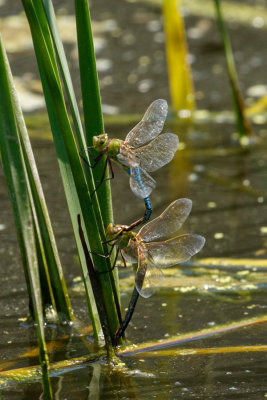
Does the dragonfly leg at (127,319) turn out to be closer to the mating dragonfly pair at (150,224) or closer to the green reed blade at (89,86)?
the mating dragonfly pair at (150,224)

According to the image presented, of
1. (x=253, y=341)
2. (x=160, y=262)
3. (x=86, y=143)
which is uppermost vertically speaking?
(x=86, y=143)

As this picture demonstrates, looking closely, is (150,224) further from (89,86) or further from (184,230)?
(184,230)

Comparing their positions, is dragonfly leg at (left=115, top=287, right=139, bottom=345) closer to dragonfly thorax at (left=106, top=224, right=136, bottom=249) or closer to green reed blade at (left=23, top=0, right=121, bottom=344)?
green reed blade at (left=23, top=0, right=121, bottom=344)

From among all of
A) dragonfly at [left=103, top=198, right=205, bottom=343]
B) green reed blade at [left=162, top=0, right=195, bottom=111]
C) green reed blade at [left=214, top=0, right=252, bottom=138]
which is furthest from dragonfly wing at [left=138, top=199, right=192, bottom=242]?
green reed blade at [left=162, top=0, right=195, bottom=111]

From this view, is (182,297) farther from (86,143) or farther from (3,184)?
(3,184)

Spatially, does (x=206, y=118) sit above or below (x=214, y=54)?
below

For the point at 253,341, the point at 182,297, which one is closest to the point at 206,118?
the point at 182,297
